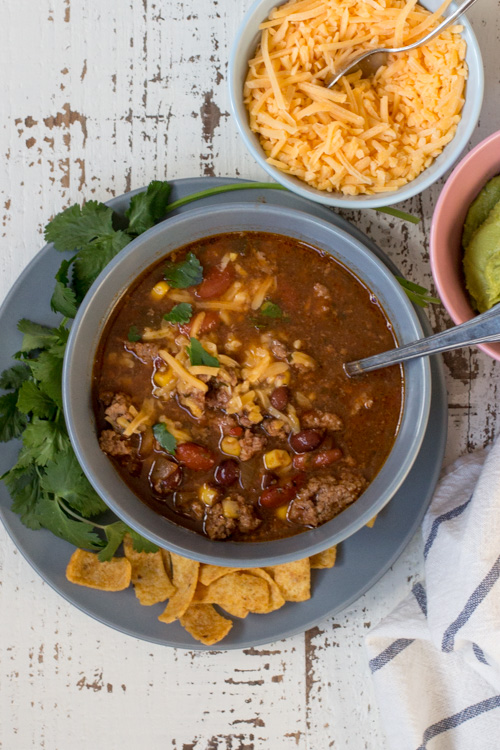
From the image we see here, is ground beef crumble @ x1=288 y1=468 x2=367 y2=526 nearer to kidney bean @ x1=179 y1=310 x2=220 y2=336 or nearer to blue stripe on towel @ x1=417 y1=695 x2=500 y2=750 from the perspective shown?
kidney bean @ x1=179 y1=310 x2=220 y2=336

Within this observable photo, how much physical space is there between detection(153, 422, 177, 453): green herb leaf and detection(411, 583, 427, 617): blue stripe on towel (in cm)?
143

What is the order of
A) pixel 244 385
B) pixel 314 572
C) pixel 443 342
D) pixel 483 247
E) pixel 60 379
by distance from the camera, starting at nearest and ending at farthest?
1. pixel 443 342
2. pixel 483 247
3. pixel 244 385
4. pixel 60 379
5. pixel 314 572

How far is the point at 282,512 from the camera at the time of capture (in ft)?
9.73

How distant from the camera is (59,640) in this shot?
11.3ft

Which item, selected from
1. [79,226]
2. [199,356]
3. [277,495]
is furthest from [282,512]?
[79,226]

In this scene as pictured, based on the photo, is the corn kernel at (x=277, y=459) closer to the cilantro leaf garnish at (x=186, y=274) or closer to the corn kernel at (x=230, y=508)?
the corn kernel at (x=230, y=508)

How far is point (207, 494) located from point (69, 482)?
0.64m

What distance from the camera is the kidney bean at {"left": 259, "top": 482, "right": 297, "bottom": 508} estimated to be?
291cm

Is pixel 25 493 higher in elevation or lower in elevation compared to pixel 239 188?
lower

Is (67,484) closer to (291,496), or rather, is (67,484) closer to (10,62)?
(291,496)

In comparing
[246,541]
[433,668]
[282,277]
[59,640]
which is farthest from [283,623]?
[282,277]

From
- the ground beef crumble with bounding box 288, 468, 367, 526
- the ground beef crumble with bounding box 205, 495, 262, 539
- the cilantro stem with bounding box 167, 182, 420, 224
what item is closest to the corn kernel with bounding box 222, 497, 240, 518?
the ground beef crumble with bounding box 205, 495, 262, 539

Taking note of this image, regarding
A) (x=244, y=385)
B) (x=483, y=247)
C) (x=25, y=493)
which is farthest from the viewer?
(x=25, y=493)

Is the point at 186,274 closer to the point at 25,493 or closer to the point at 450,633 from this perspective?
the point at 25,493
